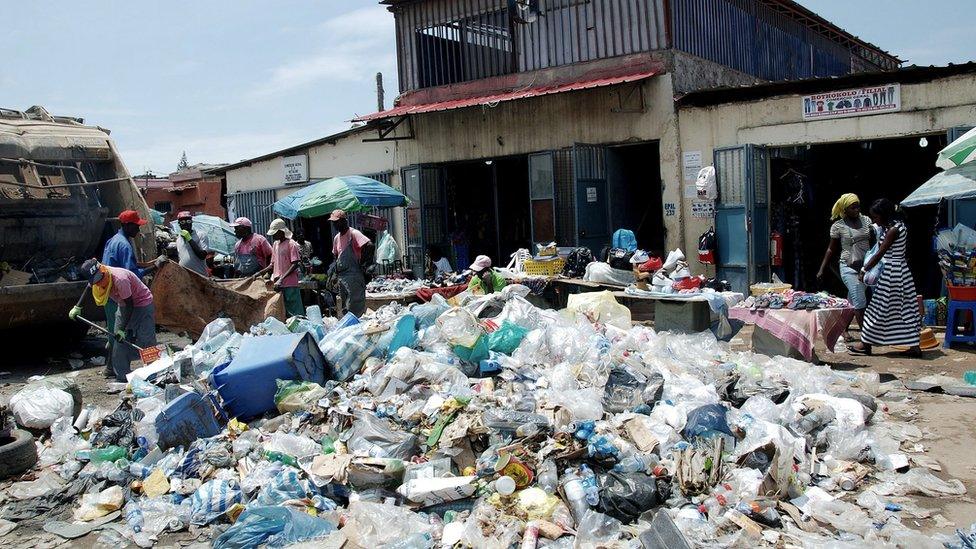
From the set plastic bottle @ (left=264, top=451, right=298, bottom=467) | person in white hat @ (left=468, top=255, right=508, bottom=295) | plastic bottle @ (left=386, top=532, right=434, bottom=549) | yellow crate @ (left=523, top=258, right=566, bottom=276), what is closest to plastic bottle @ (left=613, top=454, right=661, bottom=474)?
plastic bottle @ (left=386, top=532, right=434, bottom=549)

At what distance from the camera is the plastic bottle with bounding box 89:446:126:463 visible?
17.2ft

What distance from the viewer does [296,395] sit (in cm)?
553

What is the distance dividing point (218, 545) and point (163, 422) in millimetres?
1474

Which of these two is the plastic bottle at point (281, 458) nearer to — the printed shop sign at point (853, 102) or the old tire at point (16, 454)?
the old tire at point (16, 454)

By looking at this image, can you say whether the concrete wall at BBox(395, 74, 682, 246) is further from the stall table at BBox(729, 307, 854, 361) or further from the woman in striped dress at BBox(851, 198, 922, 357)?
the stall table at BBox(729, 307, 854, 361)

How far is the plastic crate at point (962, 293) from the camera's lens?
7.57m

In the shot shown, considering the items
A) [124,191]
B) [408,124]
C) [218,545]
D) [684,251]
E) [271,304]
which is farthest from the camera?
[408,124]

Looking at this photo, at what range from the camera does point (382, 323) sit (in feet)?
21.6

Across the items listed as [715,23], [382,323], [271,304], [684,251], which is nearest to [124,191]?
[271,304]

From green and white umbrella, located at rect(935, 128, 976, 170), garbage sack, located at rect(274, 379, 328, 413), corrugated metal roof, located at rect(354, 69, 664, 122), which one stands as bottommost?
garbage sack, located at rect(274, 379, 328, 413)

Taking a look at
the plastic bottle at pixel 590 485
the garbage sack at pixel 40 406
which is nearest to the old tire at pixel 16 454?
the garbage sack at pixel 40 406

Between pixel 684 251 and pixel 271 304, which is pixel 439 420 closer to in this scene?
pixel 271 304

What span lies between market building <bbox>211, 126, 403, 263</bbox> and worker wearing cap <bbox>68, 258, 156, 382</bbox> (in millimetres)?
6711

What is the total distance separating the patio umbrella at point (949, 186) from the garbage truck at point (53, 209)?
29.0 ft
